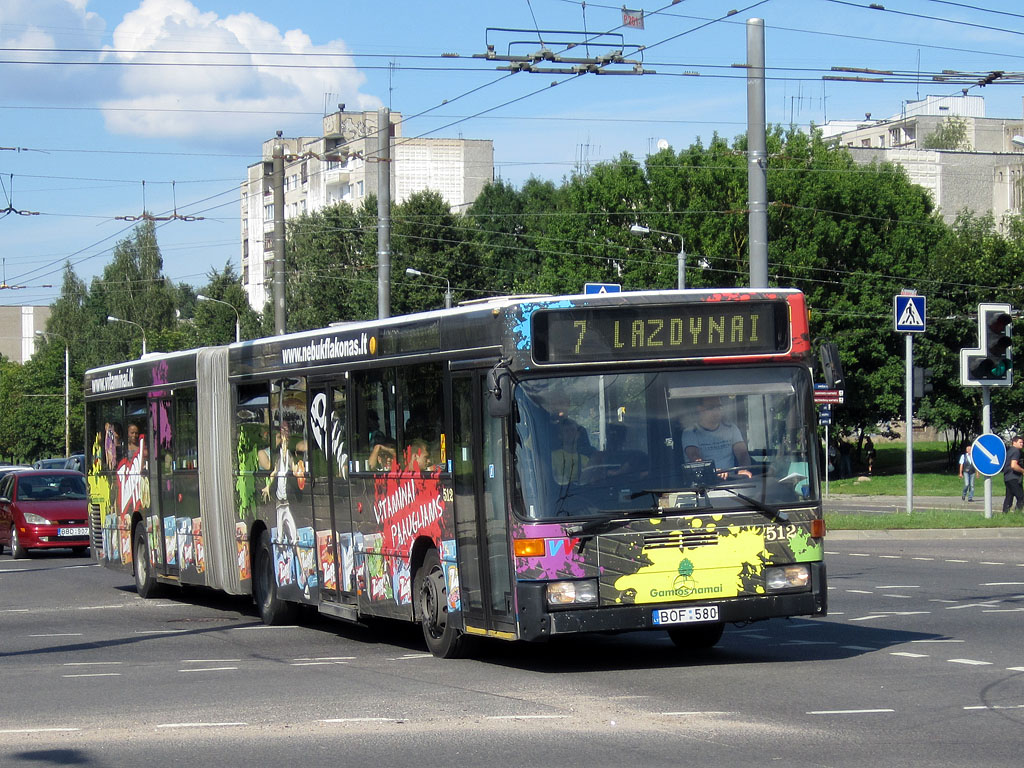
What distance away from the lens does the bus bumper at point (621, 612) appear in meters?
10.7

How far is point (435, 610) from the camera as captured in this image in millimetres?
12391

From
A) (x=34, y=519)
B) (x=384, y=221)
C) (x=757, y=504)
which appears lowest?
(x=34, y=519)

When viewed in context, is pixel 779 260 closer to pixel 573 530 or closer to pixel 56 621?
pixel 56 621

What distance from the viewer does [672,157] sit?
202 feet

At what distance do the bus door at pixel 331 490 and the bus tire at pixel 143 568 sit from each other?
5796 millimetres

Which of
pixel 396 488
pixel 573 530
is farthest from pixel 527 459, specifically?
pixel 396 488

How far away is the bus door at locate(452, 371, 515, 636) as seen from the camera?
11086 millimetres

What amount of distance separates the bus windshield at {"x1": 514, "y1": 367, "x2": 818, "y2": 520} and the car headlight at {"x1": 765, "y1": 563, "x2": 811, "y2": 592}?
464 millimetres

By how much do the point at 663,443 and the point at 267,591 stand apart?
6.60m

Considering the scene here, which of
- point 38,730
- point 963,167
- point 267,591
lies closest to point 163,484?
point 267,591

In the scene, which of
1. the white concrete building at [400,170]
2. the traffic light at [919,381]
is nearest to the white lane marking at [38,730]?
the traffic light at [919,381]

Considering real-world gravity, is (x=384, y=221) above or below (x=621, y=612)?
above

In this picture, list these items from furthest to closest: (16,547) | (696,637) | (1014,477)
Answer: (1014,477)
(16,547)
(696,637)

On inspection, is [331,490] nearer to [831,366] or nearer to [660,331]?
[660,331]
